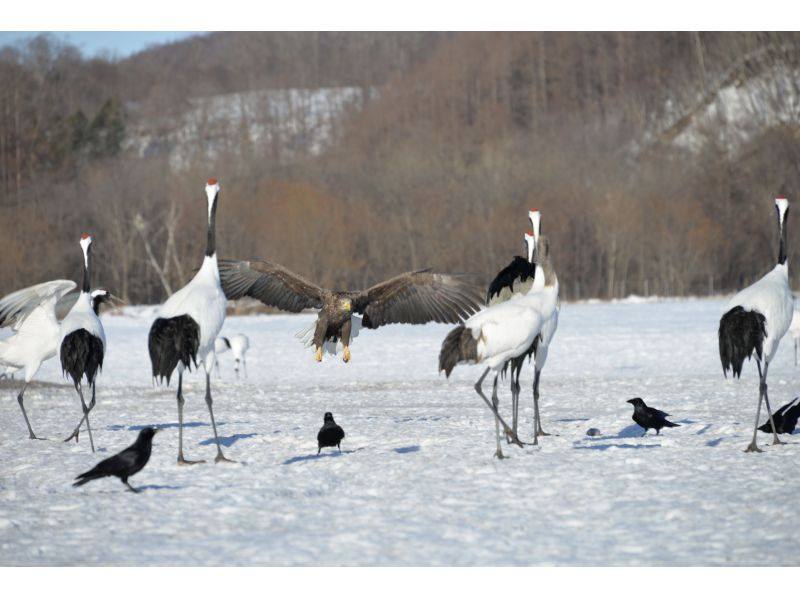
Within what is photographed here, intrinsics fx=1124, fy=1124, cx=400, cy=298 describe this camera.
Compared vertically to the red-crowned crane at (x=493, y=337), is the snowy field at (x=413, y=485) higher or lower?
lower

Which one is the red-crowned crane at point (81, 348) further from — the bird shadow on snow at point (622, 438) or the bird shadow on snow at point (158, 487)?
the bird shadow on snow at point (622, 438)

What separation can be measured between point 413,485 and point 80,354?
13.3 feet

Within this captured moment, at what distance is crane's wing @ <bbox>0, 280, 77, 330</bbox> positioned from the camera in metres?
12.6

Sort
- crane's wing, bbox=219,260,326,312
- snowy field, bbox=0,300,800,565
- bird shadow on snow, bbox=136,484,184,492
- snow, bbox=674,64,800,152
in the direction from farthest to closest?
snow, bbox=674,64,800,152 < crane's wing, bbox=219,260,326,312 < bird shadow on snow, bbox=136,484,184,492 < snowy field, bbox=0,300,800,565

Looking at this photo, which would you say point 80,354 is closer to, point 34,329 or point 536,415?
point 34,329

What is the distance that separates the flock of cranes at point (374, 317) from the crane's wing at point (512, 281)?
1 cm

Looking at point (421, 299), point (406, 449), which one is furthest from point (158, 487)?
point (421, 299)

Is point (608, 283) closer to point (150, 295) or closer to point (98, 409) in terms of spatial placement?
point (150, 295)

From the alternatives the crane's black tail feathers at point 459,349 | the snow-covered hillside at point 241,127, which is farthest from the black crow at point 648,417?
the snow-covered hillside at point 241,127

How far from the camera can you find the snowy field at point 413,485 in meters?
6.88

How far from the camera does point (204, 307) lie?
1027cm

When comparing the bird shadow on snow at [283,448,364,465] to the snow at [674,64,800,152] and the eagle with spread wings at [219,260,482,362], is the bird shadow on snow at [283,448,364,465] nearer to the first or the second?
the eagle with spread wings at [219,260,482,362]

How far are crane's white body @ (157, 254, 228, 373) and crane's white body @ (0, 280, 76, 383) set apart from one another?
8.87 feet

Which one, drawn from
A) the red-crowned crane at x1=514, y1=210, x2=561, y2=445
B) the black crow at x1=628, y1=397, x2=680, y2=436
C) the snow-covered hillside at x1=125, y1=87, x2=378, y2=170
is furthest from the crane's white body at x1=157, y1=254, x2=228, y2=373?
the snow-covered hillside at x1=125, y1=87, x2=378, y2=170
